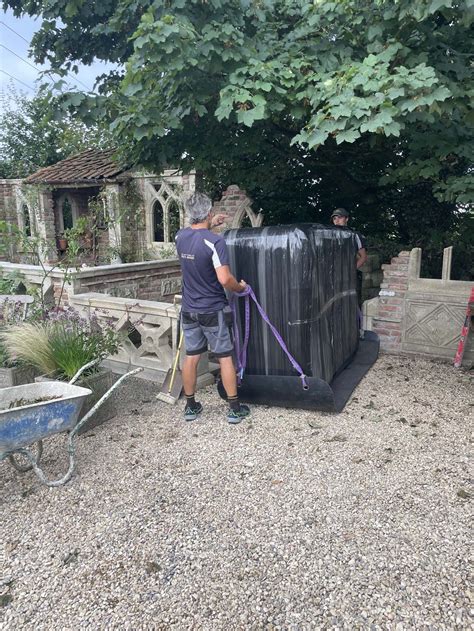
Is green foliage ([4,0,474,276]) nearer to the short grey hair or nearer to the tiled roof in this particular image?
the short grey hair

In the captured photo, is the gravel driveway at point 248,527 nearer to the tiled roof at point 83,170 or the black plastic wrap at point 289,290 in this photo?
the black plastic wrap at point 289,290

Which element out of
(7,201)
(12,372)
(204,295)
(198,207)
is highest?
(7,201)

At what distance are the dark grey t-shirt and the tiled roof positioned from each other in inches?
297

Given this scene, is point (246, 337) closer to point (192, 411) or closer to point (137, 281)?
point (192, 411)

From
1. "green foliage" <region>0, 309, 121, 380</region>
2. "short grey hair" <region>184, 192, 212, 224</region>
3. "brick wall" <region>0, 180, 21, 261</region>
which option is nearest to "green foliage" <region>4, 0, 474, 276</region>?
"short grey hair" <region>184, 192, 212, 224</region>

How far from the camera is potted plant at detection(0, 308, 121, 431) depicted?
14.1 feet

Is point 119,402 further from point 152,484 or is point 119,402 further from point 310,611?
point 310,611

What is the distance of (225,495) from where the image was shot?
3172 millimetres

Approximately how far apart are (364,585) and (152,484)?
1.52 metres

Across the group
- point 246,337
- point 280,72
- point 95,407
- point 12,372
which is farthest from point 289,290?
point 12,372

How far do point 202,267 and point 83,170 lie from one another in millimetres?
9490

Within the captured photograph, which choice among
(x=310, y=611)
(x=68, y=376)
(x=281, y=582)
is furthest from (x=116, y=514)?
(x=68, y=376)

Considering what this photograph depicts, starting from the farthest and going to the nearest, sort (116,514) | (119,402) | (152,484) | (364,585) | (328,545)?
(119,402) → (152,484) → (116,514) → (328,545) → (364,585)

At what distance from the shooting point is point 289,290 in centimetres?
434
